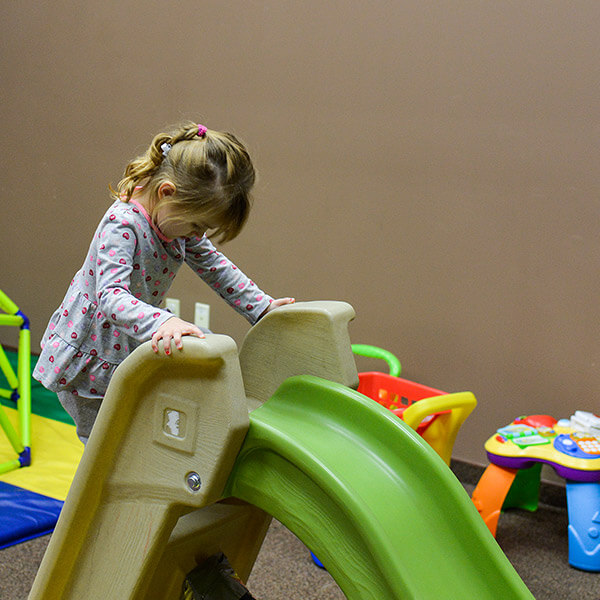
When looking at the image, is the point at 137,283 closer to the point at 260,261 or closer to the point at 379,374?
the point at 379,374

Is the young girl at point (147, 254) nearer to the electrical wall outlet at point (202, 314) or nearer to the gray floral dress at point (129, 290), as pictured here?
the gray floral dress at point (129, 290)

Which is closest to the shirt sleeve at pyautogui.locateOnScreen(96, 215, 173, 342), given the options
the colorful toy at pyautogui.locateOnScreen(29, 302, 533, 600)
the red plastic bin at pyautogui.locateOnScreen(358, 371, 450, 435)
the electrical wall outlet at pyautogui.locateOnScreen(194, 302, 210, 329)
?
the colorful toy at pyautogui.locateOnScreen(29, 302, 533, 600)

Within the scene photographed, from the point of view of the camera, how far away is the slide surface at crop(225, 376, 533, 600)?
669mm

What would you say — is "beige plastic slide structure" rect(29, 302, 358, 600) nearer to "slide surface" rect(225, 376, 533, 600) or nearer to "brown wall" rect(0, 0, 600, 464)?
"slide surface" rect(225, 376, 533, 600)

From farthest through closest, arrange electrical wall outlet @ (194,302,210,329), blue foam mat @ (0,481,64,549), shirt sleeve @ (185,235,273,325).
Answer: electrical wall outlet @ (194,302,210,329), blue foam mat @ (0,481,64,549), shirt sleeve @ (185,235,273,325)

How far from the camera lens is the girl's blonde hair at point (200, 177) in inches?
40.1

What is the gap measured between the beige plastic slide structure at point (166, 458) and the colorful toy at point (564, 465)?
2.52ft

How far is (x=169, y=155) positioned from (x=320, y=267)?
3.32 feet

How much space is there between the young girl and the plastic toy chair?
Result: 47 centimetres

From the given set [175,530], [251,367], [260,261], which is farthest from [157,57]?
[175,530]

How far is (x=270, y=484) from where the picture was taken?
29.1 inches

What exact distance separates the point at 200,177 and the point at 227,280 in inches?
8.7

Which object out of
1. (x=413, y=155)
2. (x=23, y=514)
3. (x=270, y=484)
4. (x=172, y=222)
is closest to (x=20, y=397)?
(x=23, y=514)

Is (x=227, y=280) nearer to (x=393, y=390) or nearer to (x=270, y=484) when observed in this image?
(x=270, y=484)
